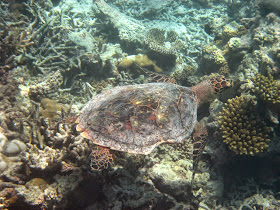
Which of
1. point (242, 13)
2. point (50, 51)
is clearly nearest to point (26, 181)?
point (50, 51)

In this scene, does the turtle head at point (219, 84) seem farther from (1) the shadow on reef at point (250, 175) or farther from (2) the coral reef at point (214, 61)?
(1) the shadow on reef at point (250, 175)

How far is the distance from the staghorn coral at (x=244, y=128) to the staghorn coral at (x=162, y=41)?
10.9ft

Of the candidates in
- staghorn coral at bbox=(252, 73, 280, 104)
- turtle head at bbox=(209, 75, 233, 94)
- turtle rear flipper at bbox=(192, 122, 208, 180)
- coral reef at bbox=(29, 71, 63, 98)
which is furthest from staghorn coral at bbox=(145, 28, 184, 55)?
turtle rear flipper at bbox=(192, 122, 208, 180)

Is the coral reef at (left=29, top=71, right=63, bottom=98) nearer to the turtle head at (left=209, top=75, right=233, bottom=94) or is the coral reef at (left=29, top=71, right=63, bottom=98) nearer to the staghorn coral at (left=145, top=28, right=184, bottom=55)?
the staghorn coral at (left=145, top=28, right=184, bottom=55)

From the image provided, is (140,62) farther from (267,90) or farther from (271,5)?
(271,5)

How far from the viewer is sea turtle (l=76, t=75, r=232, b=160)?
275 cm

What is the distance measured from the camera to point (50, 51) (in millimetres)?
5836

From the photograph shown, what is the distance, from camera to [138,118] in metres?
2.89

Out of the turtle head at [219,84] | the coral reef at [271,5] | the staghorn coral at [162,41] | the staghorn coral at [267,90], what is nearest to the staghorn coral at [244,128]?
the staghorn coral at [267,90]

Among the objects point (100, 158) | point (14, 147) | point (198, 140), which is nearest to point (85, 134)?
point (100, 158)

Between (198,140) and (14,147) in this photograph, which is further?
(198,140)

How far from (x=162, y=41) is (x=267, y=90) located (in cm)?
484

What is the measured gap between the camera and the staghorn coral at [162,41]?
630cm

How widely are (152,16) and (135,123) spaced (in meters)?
9.23
